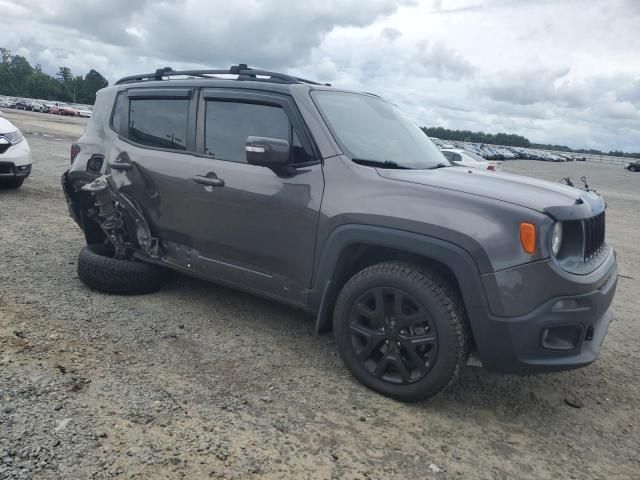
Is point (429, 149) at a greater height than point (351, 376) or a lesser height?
greater

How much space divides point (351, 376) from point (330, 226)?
0.99 m

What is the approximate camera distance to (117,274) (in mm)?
4422

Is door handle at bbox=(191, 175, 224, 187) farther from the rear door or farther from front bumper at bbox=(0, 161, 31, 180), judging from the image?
front bumper at bbox=(0, 161, 31, 180)

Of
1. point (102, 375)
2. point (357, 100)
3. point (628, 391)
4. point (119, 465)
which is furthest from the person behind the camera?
point (357, 100)

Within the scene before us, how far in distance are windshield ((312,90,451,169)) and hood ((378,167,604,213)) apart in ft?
0.86

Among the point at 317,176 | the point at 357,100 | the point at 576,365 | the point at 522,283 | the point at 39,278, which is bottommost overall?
the point at 39,278

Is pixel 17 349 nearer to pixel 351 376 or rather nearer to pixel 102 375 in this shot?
pixel 102 375

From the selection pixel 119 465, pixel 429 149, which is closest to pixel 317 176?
pixel 429 149

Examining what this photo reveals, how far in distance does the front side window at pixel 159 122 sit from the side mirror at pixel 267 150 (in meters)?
1.02

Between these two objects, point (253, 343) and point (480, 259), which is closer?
point (480, 259)

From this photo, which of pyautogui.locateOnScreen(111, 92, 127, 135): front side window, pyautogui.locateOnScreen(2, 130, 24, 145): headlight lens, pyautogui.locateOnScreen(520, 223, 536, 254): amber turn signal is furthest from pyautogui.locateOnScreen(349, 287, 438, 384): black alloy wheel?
pyautogui.locateOnScreen(2, 130, 24, 145): headlight lens

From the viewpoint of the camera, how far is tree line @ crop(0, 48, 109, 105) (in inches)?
4493

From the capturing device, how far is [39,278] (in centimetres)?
479

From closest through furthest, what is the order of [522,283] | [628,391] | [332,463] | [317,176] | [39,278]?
[332,463] < [522,283] < [317,176] < [628,391] < [39,278]
